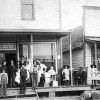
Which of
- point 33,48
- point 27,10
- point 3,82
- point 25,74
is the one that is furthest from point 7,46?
point 3,82

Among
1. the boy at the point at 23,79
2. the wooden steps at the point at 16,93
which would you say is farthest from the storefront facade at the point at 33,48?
the wooden steps at the point at 16,93

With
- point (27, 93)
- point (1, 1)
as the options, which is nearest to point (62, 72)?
point (27, 93)

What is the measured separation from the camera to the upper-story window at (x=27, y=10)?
75.9 ft

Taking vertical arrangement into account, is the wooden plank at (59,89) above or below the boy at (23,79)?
below

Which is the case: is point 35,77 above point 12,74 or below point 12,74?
below

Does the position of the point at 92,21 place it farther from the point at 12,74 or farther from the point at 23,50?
the point at 12,74

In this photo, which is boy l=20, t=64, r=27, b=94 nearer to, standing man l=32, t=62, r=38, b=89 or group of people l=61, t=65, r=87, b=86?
standing man l=32, t=62, r=38, b=89

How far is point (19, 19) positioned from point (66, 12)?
6.48 m

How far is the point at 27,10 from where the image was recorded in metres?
23.2

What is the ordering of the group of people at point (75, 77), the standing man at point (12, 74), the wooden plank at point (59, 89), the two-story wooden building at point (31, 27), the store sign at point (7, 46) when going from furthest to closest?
the two-story wooden building at point (31, 27)
the store sign at point (7, 46)
the group of people at point (75, 77)
the standing man at point (12, 74)
the wooden plank at point (59, 89)

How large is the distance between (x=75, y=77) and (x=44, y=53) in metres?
2.88

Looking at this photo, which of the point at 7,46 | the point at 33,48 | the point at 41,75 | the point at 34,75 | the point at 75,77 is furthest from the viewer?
the point at 33,48

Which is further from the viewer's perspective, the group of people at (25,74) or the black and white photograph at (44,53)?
the black and white photograph at (44,53)

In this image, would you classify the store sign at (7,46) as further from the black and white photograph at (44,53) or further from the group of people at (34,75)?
the group of people at (34,75)
